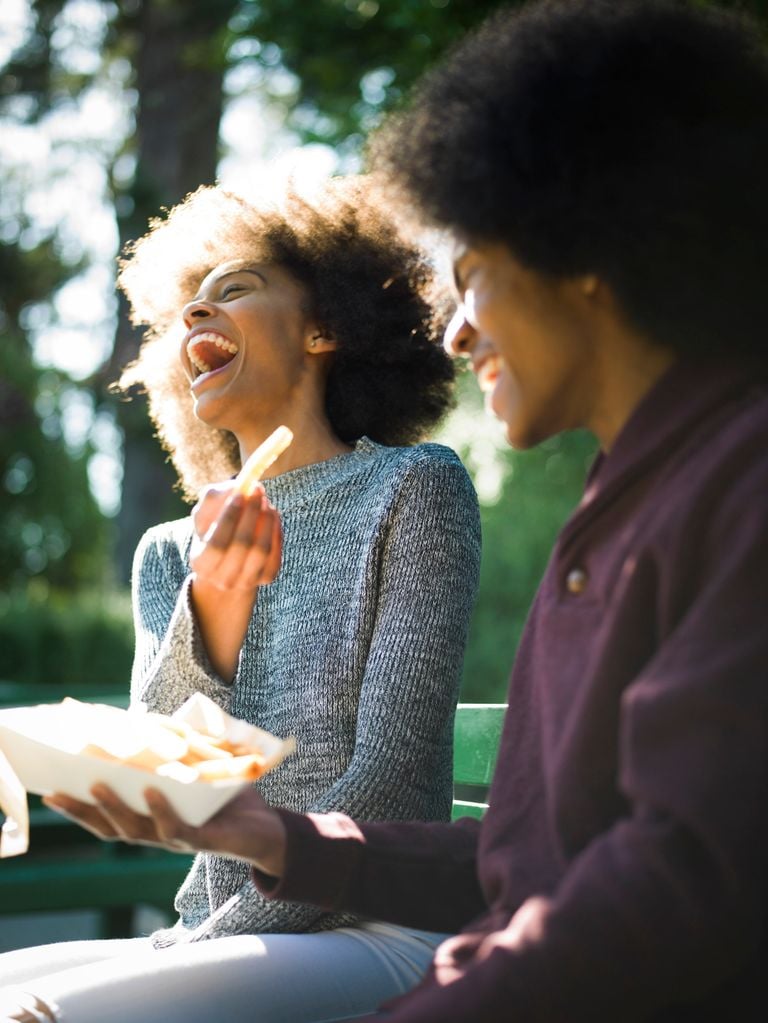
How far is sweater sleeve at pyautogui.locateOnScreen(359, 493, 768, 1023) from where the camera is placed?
105cm

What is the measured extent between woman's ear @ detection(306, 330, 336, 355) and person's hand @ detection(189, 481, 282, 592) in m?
0.84

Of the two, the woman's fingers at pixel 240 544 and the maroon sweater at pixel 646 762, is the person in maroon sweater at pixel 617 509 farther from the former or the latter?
the woman's fingers at pixel 240 544

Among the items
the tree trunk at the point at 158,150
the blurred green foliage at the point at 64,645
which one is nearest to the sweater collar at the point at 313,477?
the tree trunk at the point at 158,150

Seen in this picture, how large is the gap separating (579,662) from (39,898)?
424 centimetres

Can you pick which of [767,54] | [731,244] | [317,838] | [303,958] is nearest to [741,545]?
[731,244]

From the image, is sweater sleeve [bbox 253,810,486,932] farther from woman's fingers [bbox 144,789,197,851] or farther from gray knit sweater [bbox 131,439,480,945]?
gray knit sweater [bbox 131,439,480,945]

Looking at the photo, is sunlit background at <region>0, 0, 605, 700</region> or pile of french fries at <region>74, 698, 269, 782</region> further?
sunlit background at <region>0, 0, 605, 700</region>

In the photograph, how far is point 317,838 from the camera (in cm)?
165

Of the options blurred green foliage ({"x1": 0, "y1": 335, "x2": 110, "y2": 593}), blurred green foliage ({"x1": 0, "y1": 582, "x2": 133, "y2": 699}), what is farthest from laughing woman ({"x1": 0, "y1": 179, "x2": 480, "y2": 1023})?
blurred green foliage ({"x1": 0, "y1": 335, "x2": 110, "y2": 593})

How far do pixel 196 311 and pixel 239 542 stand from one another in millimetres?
903

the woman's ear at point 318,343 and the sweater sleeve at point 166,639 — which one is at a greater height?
the woman's ear at point 318,343

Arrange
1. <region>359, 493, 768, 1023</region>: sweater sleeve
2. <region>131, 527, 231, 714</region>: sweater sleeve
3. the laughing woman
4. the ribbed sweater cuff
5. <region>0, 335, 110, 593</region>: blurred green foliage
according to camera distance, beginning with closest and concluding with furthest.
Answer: <region>359, 493, 768, 1023</region>: sweater sleeve < the ribbed sweater cuff < the laughing woman < <region>131, 527, 231, 714</region>: sweater sleeve < <region>0, 335, 110, 593</region>: blurred green foliage

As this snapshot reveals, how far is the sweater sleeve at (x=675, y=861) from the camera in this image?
1054 millimetres

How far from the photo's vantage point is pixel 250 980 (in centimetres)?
184
